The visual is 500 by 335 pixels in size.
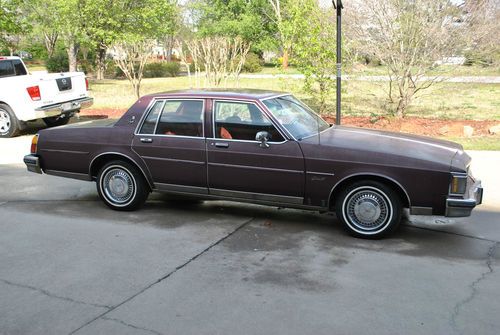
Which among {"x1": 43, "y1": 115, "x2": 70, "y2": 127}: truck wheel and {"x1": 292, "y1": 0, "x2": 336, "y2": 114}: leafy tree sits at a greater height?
{"x1": 292, "y1": 0, "x2": 336, "y2": 114}: leafy tree

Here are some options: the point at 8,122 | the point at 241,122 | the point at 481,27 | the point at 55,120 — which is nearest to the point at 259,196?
the point at 241,122

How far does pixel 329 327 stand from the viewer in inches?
147

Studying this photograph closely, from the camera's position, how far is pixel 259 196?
5973 millimetres

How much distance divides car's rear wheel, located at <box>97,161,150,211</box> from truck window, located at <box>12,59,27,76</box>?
7.83 meters

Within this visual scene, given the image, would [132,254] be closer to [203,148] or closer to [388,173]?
[203,148]

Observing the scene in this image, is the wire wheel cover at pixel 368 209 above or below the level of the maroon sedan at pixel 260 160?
below

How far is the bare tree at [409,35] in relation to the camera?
12484mm

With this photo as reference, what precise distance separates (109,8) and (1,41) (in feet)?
16.5

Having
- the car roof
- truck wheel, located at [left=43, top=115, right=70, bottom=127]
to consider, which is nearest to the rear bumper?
truck wheel, located at [left=43, top=115, right=70, bottom=127]

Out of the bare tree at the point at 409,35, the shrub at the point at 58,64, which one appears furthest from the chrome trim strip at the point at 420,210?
the shrub at the point at 58,64

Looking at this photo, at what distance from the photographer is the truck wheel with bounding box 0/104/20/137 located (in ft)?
40.9

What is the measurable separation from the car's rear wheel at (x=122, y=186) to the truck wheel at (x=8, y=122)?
6.91 m

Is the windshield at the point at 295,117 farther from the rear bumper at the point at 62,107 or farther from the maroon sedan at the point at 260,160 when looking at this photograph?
the rear bumper at the point at 62,107

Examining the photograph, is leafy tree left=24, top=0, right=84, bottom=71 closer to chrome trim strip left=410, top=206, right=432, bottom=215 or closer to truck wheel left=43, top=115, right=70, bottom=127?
truck wheel left=43, top=115, right=70, bottom=127
